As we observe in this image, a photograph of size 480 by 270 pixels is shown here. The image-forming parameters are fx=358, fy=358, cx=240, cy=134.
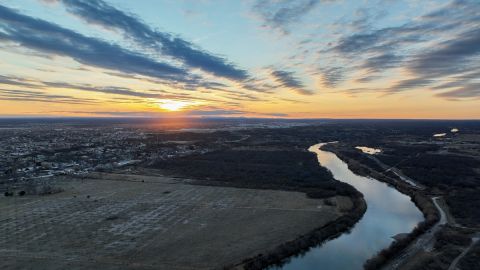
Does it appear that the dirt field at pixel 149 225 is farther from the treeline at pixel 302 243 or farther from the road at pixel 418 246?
the road at pixel 418 246

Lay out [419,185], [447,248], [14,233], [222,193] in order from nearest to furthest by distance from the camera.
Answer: [447,248] < [14,233] < [222,193] < [419,185]

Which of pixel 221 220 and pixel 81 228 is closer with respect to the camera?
pixel 81 228

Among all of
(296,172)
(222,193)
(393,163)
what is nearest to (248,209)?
(222,193)

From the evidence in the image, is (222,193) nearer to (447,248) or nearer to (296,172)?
(296,172)

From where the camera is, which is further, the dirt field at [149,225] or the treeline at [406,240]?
the dirt field at [149,225]

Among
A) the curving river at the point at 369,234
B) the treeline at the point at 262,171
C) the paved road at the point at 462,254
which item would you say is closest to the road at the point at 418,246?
the curving river at the point at 369,234

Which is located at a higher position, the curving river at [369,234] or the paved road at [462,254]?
the paved road at [462,254]

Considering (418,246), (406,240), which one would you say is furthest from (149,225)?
(418,246)

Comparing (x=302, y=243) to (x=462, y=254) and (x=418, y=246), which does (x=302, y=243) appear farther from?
(x=462, y=254)
